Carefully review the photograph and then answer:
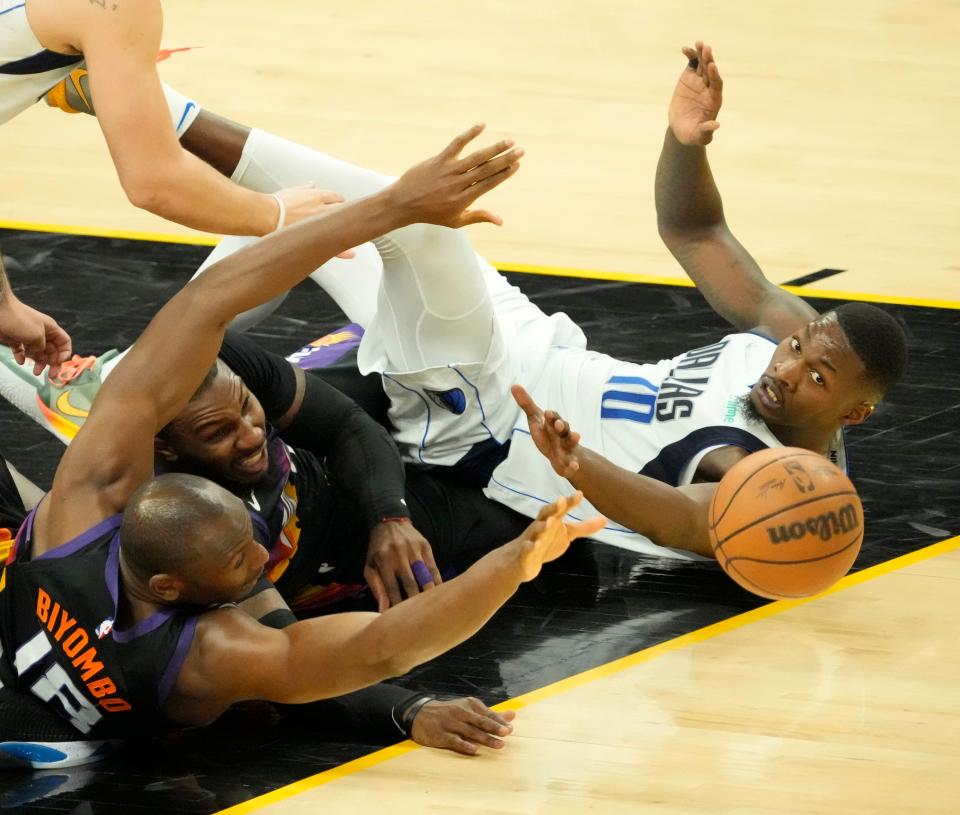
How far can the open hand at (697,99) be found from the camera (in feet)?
14.0

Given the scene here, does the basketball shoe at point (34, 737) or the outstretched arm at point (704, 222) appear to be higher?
the outstretched arm at point (704, 222)

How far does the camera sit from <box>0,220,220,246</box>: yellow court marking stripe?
576 centimetres

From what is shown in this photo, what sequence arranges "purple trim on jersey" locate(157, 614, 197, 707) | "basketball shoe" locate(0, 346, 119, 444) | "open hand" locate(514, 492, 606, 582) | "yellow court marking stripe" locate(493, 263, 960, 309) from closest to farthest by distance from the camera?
1. "open hand" locate(514, 492, 606, 582)
2. "purple trim on jersey" locate(157, 614, 197, 707)
3. "basketball shoe" locate(0, 346, 119, 444)
4. "yellow court marking stripe" locate(493, 263, 960, 309)

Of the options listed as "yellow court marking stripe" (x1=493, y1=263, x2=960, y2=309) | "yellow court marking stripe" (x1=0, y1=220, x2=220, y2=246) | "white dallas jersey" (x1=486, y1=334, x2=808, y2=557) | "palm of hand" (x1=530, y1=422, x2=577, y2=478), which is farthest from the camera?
"yellow court marking stripe" (x1=0, y1=220, x2=220, y2=246)

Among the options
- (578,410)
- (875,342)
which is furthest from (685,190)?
(875,342)

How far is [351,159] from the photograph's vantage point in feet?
21.0

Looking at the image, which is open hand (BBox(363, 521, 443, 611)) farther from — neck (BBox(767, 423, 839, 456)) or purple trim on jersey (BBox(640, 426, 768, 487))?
neck (BBox(767, 423, 839, 456))

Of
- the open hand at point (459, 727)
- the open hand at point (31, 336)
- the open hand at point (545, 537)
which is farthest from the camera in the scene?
the open hand at point (31, 336)

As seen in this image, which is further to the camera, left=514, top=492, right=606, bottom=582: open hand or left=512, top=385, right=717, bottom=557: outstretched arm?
left=512, top=385, right=717, bottom=557: outstretched arm

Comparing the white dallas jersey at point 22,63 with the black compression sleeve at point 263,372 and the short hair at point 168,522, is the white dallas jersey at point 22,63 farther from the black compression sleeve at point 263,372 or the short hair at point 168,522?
the short hair at point 168,522

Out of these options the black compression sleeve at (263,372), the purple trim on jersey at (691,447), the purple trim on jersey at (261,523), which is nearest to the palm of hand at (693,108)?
the purple trim on jersey at (691,447)

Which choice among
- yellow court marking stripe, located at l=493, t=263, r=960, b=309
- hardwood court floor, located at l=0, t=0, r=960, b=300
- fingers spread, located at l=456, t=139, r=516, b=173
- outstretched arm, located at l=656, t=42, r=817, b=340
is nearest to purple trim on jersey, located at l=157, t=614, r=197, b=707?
fingers spread, located at l=456, t=139, r=516, b=173

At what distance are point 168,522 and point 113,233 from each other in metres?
2.98

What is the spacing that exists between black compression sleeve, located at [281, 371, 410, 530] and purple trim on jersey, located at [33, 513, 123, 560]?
0.71 m
